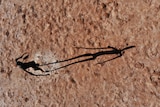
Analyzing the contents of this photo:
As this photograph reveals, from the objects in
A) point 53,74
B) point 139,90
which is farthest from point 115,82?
point 53,74

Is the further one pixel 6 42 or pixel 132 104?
pixel 6 42

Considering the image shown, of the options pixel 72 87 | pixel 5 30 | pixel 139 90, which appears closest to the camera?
pixel 139 90

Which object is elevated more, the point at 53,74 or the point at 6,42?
the point at 6,42

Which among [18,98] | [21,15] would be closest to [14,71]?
[18,98]

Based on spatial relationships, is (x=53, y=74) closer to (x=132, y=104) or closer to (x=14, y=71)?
(x=14, y=71)

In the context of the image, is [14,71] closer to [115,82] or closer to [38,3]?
[38,3]

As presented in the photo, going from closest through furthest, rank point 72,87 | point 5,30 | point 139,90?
1. point 139,90
2. point 72,87
3. point 5,30

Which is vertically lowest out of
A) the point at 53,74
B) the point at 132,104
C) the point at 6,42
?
the point at 132,104
